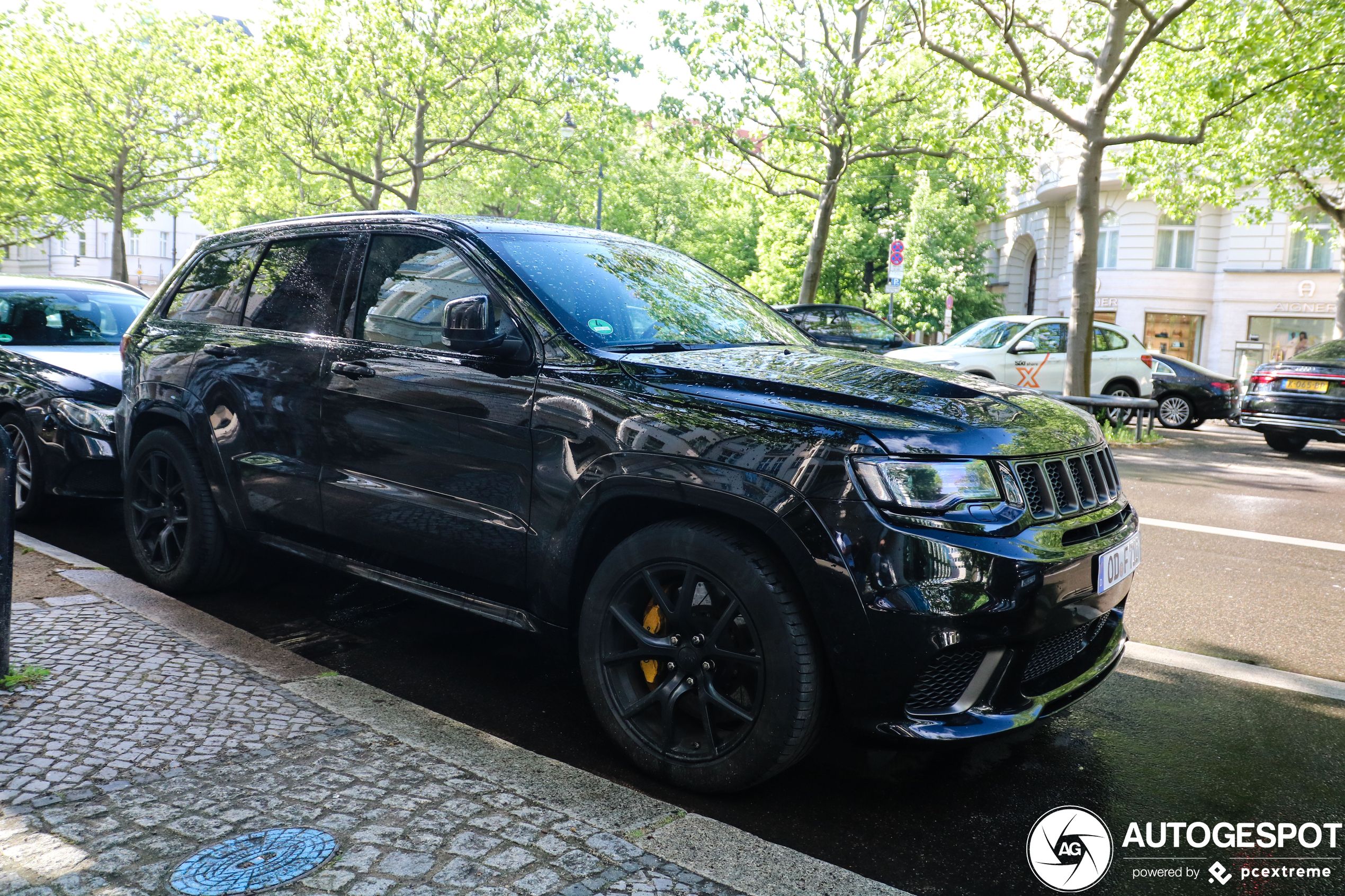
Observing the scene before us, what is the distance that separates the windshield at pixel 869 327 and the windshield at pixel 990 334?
165 cm

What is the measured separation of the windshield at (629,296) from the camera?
3.74 m

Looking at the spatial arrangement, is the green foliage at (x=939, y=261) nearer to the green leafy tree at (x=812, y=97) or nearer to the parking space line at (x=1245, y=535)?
the green leafy tree at (x=812, y=97)

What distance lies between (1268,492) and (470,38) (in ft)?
65.1

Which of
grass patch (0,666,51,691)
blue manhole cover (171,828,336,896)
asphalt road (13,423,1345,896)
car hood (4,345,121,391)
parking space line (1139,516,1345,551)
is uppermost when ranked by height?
car hood (4,345,121,391)

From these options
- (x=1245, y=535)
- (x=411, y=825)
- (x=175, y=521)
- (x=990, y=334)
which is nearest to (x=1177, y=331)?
(x=990, y=334)

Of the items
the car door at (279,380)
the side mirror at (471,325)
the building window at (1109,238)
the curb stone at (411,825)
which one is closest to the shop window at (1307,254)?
the building window at (1109,238)

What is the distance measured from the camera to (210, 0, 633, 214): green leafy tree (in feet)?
78.3

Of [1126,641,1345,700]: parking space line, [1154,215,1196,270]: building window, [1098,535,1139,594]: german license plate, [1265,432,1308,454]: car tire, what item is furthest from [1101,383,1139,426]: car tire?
[1154,215,1196,270]: building window

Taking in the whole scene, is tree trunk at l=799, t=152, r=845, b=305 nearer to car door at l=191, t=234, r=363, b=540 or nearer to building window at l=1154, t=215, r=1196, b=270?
building window at l=1154, t=215, r=1196, b=270

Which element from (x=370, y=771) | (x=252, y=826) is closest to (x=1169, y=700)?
(x=370, y=771)

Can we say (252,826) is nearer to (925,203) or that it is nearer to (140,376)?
(140,376)

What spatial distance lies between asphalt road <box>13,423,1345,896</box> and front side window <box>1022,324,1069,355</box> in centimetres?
1103

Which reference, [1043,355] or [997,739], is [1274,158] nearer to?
[1043,355]

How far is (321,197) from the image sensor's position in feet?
128
